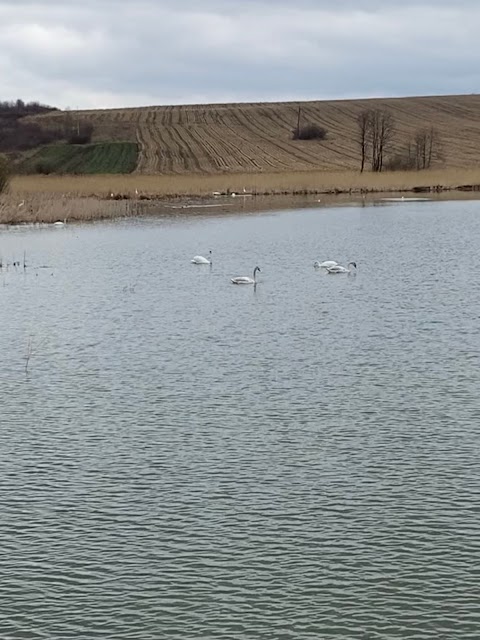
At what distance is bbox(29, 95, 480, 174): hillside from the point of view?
68.4 metres

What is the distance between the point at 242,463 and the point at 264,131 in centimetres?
7904

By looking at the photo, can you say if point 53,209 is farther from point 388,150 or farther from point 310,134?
point 310,134

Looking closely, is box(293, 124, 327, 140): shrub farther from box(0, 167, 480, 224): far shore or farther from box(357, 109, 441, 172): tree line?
box(0, 167, 480, 224): far shore

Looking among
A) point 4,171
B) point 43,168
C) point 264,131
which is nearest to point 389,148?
point 264,131

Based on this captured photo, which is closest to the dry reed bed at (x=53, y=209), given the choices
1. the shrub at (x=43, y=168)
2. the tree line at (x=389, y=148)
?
the shrub at (x=43, y=168)

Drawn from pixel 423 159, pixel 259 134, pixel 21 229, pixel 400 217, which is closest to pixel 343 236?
pixel 400 217

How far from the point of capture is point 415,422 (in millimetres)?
11266

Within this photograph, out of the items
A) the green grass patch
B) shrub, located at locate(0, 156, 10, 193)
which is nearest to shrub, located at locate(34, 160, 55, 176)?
the green grass patch

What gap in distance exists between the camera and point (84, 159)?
75.9 meters

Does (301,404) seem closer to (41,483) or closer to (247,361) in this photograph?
(247,361)

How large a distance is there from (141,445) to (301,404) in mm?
2230

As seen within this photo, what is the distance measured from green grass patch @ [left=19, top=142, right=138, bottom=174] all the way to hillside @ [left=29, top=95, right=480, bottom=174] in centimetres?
117

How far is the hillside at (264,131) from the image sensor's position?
68.4m

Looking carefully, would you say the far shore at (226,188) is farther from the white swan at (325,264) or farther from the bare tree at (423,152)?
the white swan at (325,264)
